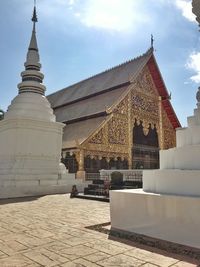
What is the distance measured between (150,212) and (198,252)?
0.78 metres

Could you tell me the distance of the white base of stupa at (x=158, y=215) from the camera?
3264mm

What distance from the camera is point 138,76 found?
19.8 metres

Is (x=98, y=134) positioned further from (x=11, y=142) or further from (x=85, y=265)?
(x=85, y=265)

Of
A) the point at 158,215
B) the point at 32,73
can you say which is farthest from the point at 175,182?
the point at 32,73

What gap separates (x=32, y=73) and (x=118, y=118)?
6679mm

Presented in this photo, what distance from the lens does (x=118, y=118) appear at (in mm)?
17484

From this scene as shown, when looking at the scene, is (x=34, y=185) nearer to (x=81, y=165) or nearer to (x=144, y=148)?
(x=81, y=165)

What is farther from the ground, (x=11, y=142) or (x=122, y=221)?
(x=11, y=142)

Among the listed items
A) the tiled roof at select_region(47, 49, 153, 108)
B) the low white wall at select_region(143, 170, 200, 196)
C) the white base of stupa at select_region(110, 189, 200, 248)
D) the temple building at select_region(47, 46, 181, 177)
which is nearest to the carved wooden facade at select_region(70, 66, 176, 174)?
the temple building at select_region(47, 46, 181, 177)

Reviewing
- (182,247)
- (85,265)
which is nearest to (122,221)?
(182,247)

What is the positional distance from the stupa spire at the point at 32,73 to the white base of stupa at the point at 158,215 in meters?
8.93

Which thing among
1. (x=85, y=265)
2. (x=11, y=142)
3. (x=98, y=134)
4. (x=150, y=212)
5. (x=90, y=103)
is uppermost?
(x=90, y=103)

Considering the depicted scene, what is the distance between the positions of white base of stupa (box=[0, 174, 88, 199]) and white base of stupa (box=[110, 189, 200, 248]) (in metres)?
6.10

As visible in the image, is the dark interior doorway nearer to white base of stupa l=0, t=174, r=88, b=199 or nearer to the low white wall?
white base of stupa l=0, t=174, r=88, b=199
